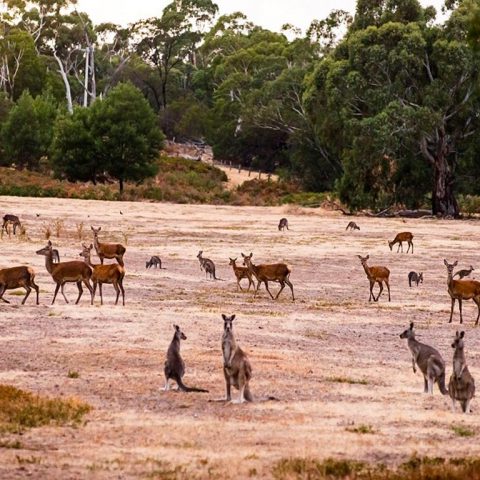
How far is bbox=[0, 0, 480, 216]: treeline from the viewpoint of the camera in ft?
217

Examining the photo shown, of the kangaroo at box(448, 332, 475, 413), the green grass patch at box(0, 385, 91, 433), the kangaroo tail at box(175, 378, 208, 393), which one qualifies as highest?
the kangaroo at box(448, 332, 475, 413)

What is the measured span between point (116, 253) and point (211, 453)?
2036 cm

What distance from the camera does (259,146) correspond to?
338 feet

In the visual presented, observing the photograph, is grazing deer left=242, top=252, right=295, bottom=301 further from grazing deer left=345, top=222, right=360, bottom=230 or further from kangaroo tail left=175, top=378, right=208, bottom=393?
grazing deer left=345, top=222, right=360, bottom=230

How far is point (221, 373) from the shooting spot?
16.6m

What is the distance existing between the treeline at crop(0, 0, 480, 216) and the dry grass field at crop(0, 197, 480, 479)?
75.3 ft

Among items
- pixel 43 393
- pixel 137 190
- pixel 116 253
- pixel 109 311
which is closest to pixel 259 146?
pixel 137 190

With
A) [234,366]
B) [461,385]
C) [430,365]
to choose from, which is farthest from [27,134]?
[461,385]

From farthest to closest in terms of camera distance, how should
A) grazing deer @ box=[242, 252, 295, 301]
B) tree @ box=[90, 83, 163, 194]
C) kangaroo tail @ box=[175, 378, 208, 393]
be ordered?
1. tree @ box=[90, 83, 163, 194]
2. grazing deer @ box=[242, 252, 295, 301]
3. kangaroo tail @ box=[175, 378, 208, 393]

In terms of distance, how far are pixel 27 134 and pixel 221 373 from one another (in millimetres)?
69934

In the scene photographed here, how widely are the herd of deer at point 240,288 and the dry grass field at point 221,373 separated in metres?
0.30

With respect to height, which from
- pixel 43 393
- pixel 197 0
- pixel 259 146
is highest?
pixel 197 0

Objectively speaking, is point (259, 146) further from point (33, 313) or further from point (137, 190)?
point (33, 313)

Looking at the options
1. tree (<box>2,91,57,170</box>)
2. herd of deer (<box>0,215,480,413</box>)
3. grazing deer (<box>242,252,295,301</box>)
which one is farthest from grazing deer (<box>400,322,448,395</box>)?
tree (<box>2,91,57,170</box>)
